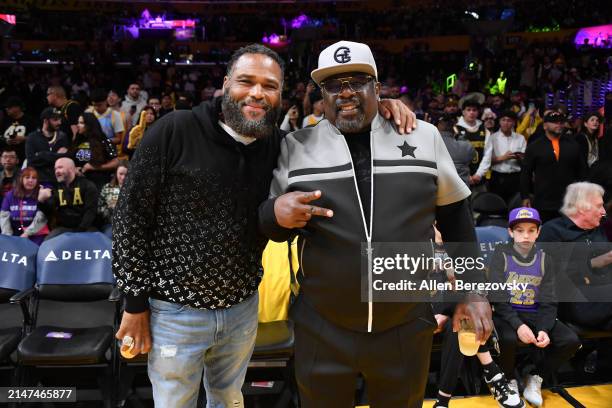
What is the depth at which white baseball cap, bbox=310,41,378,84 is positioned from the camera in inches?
77.1

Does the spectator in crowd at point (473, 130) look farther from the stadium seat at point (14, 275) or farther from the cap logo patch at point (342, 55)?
the cap logo patch at point (342, 55)

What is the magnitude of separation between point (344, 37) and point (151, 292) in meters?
19.1

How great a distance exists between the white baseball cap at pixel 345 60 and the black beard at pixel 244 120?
0.21m

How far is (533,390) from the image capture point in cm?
367

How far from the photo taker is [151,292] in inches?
82.6

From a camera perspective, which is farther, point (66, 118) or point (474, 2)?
point (474, 2)

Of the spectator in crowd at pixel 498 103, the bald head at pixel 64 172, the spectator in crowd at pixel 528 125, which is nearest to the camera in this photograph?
the bald head at pixel 64 172

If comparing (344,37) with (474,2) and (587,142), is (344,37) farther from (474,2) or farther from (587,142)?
(587,142)

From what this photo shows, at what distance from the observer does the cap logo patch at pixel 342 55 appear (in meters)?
1.96

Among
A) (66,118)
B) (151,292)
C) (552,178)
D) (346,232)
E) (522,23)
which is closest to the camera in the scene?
(346,232)

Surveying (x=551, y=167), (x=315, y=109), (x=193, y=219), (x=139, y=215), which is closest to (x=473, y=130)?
(x=551, y=167)

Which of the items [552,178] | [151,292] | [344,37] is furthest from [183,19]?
[151,292]

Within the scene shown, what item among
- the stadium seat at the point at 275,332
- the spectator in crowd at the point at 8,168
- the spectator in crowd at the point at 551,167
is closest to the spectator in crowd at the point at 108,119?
the spectator in crowd at the point at 8,168

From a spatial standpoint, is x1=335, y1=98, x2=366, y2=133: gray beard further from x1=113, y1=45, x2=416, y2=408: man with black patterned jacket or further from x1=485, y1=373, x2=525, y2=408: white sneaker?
x1=485, y1=373, x2=525, y2=408: white sneaker
